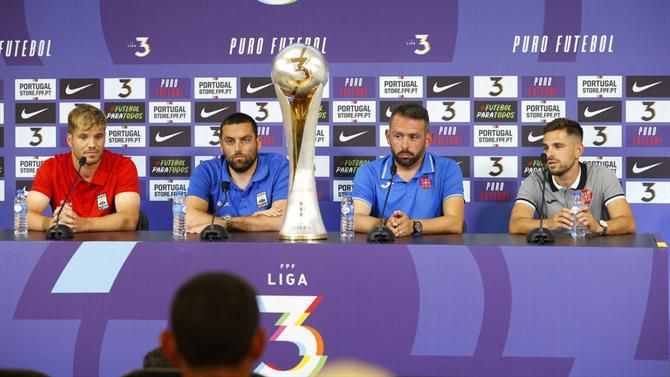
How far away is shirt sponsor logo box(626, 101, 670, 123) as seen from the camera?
452cm

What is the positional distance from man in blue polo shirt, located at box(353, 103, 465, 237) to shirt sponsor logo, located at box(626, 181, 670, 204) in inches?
49.8

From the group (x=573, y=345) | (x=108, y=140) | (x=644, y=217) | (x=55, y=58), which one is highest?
(x=55, y=58)

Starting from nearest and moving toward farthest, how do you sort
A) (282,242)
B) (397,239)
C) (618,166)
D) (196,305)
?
1. (196,305)
2. (282,242)
3. (397,239)
4. (618,166)

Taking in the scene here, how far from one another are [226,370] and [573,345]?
1782 mm

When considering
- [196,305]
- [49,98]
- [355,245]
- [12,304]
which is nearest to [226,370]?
[196,305]

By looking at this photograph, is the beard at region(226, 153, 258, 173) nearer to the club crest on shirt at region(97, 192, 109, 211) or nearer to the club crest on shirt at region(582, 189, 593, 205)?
the club crest on shirt at region(97, 192, 109, 211)

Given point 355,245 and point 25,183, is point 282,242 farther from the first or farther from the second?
point 25,183

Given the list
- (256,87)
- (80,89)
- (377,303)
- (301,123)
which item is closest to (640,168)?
(256,87)

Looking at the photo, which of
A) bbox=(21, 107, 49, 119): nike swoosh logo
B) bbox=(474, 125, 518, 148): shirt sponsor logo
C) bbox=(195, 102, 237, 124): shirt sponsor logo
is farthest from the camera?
bbox=(21, 107, 49, 119): nike swoosh logo

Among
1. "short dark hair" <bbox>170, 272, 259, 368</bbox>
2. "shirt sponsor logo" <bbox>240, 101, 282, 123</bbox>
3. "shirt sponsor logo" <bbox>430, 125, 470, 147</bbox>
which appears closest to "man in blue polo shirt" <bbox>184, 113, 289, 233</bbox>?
"shirt sponsor logo" <bbox>240, 101, 282, 123</bbox>

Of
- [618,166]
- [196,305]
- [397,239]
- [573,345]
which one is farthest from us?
[618,166]

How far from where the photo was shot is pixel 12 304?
2762 millimetres

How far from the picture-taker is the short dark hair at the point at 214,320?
102 centimetres

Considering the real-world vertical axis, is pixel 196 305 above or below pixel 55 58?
below
